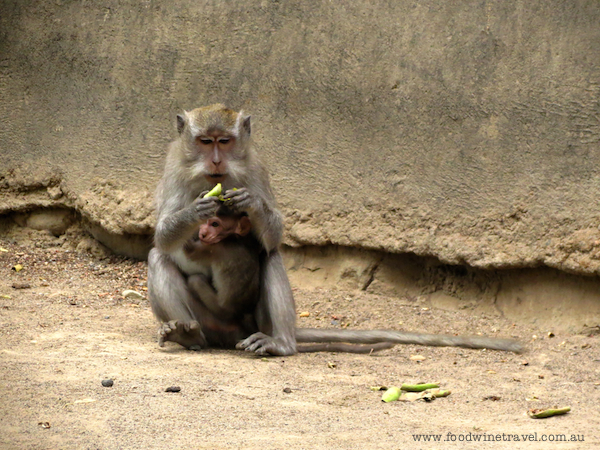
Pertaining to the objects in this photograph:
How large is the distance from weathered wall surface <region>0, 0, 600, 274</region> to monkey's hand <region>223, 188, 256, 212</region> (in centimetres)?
190

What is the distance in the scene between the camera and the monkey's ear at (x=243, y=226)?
5902mm

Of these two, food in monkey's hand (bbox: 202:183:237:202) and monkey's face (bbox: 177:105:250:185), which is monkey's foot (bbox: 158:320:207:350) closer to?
food in monkey's hand (bbox: 202:183:237:202)

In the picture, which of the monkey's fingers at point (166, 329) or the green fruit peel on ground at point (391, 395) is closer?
the green fruit peel on ground at point (391, 395)

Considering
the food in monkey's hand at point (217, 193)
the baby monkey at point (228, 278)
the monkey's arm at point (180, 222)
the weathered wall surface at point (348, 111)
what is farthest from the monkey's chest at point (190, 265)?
the weathered wall surface at point (348, 111)

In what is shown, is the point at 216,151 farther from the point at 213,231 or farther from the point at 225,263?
the point at 225,263

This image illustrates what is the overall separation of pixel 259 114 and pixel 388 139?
1302mm

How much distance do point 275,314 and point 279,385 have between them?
0.99 metres

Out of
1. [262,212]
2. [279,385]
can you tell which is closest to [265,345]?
[279,385]

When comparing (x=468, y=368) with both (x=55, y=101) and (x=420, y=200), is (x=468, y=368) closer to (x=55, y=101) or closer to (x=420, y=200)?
(x=420, y=200)

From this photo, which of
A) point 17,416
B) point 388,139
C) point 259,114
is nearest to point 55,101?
point 259,114

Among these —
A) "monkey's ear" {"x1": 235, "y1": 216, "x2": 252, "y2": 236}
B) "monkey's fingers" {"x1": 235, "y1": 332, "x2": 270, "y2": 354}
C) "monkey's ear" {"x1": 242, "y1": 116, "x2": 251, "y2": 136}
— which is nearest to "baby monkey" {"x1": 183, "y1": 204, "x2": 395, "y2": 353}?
"monkey's ear" {"x1": 235, "y1": 216, "x2": 252, "y2": 236}

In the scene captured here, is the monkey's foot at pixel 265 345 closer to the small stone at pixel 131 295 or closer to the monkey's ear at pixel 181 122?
the monkey's ear at pixel 181 122

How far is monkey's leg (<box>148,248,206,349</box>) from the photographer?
582cm

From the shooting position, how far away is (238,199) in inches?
220
